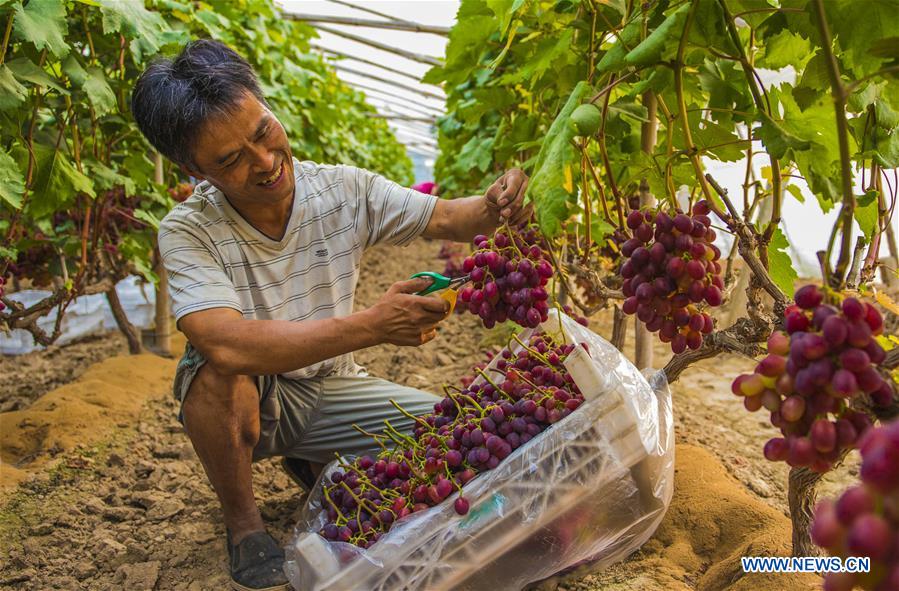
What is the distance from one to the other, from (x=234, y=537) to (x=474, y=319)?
3528 millimetres

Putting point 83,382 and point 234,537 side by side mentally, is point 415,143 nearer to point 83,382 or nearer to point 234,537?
point 83,382

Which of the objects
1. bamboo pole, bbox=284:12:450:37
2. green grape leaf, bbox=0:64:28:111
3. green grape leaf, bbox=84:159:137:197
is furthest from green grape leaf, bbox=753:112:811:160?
bamboo pole, bbox=284:12:450:37

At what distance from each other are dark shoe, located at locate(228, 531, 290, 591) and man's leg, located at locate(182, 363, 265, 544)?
45mm

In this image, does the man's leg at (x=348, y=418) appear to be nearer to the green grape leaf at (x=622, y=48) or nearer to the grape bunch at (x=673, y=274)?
the grape bunch at (x=673, y=274)

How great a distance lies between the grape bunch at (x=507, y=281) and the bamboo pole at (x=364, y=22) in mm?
6146

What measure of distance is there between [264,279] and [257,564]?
929 millimetres

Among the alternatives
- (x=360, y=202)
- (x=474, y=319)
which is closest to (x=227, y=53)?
(x=360, y=202)

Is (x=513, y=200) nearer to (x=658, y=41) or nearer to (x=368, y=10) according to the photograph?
(x=658, y=41)

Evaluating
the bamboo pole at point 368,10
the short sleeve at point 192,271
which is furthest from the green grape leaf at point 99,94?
the bamboo pole at point 368,10

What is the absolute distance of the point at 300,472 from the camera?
2.91 m

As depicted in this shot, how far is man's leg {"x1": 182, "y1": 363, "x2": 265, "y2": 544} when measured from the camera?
2381mm

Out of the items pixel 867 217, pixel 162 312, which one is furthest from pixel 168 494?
pixel 867 217

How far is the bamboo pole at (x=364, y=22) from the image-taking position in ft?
26.6

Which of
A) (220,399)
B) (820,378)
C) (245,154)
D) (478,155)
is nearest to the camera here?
(820,378)
